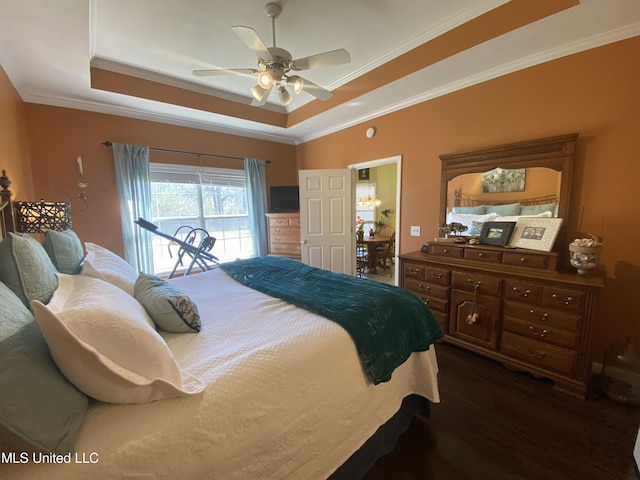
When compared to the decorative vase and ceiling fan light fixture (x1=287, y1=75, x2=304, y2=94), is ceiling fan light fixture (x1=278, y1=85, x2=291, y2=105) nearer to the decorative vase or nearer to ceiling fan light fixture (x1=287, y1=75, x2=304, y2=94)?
ceiling fan light fixture (x1=287, y1=75, x2=304, y2=94)

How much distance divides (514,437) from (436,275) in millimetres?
1240

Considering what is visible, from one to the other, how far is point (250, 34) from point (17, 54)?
1.96 m

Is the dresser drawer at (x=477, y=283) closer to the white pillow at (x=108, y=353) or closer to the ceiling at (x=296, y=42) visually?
the ceiling at (x=296, y=42)

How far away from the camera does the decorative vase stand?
5.99 feet

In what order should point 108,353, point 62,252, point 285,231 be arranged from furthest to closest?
point 285,231 < point 62,252 < point 108,353

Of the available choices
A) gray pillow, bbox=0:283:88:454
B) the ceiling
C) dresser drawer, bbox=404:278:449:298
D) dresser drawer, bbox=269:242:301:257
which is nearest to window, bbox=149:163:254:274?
dresser drawer, bbox=269:242:301:257

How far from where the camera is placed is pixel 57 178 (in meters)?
2.93

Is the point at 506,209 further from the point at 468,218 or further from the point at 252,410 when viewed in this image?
the point at 252,410

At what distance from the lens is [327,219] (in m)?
3.96

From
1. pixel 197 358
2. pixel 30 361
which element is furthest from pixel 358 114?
pixel 30 361

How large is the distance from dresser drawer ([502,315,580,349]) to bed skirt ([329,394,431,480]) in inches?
38.8

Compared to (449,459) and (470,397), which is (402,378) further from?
(470,397)

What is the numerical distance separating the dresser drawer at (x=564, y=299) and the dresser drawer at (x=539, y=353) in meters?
0.31

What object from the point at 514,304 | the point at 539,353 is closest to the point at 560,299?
the point at 514,304
